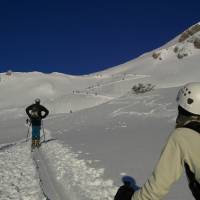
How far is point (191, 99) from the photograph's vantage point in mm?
3287

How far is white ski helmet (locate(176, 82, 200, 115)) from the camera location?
328 centimetres

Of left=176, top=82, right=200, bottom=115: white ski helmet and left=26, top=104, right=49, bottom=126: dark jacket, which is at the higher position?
left=176, top=82, right=200, bottom=115: white ski helmet

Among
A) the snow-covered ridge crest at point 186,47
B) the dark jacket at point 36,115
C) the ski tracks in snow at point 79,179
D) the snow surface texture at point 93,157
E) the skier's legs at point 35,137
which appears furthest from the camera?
the snow-covered ridge crest at point 186,47

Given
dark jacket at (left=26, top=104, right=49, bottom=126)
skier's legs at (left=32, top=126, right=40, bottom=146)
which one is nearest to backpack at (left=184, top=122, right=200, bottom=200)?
skier's legs at (left=32, top=126, right=40, bottom=146)

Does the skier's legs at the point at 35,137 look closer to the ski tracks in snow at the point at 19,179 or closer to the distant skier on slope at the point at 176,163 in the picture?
the ski tracks in snow at the point at 19,179

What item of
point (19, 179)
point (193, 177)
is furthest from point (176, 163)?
point (19, 179)

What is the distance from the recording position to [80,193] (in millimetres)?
8539

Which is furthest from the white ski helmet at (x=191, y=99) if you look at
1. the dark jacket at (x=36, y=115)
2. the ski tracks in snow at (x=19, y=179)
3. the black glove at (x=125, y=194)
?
the dark jacket at (x=36, y=115)

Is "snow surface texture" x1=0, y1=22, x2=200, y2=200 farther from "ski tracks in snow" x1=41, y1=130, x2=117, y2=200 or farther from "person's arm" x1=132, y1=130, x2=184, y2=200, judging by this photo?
"person's arm" x1=132, y1=130, x2=184, y2=200

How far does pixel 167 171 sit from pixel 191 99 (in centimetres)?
58

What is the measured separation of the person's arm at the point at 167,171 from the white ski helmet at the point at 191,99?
27cm

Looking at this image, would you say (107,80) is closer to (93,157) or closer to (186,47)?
(186,47)

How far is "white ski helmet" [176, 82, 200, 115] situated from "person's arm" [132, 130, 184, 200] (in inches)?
10.7

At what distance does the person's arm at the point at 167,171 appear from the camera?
311 centimetres
